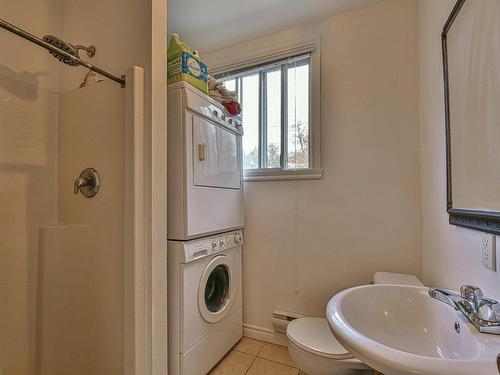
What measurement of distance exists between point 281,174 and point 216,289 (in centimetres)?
99

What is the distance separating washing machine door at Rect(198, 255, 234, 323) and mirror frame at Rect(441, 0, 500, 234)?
1.28 metres

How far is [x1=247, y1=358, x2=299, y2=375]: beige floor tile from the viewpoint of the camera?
5.17 ft

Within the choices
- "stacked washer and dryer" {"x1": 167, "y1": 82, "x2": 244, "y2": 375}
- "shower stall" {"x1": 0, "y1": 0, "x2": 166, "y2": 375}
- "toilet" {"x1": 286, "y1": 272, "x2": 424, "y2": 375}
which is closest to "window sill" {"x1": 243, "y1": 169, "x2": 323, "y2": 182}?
"stacked washer and dryer" {"x1": 167, "y1": 82, "x2": 244, "y2": 375}

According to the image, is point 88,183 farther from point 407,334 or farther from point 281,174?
point 407,334

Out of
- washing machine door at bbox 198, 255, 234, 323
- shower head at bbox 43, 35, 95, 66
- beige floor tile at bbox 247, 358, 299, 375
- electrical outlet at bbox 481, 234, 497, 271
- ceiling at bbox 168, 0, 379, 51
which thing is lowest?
beige floor tile at bbox 247, 358, 299, 375

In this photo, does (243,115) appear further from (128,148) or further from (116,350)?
(116,350)

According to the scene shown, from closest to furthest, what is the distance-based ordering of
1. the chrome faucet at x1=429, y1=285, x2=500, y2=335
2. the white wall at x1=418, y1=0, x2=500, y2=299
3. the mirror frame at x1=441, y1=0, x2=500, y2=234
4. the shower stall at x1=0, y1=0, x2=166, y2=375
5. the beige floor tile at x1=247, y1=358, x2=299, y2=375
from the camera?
the chrome faucet at x1=429, y1=285, x2=500, y2=335 → the mirror frame at x1=441, y1=0, x2=500, y2=234 → the white wall at x1=418, y1=0, x2=500, y2=299 → the shower stall at x1=0, y1=0, x2=166, y2=375 → the beige floor tile at x1=247, y1=358, x2=299, y2=375

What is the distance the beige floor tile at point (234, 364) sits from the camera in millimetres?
1581

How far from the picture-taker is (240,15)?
1.87 metres

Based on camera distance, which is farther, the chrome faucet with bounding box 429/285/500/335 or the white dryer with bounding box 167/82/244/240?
the white dryer with bounding box 167/82/244/240

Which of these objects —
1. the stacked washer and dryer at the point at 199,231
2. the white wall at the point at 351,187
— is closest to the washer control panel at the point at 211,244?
the stacked washer and dryer at the point at 199,231

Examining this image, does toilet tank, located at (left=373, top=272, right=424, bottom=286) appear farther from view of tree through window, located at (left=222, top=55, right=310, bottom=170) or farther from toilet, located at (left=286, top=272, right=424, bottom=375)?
view of tree through window, located at (left=222, top=55, right=310, bottom=170)

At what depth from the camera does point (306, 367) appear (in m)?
1.31

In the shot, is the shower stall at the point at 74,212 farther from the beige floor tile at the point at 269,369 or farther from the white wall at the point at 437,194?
the white wall at the point at 437,194
